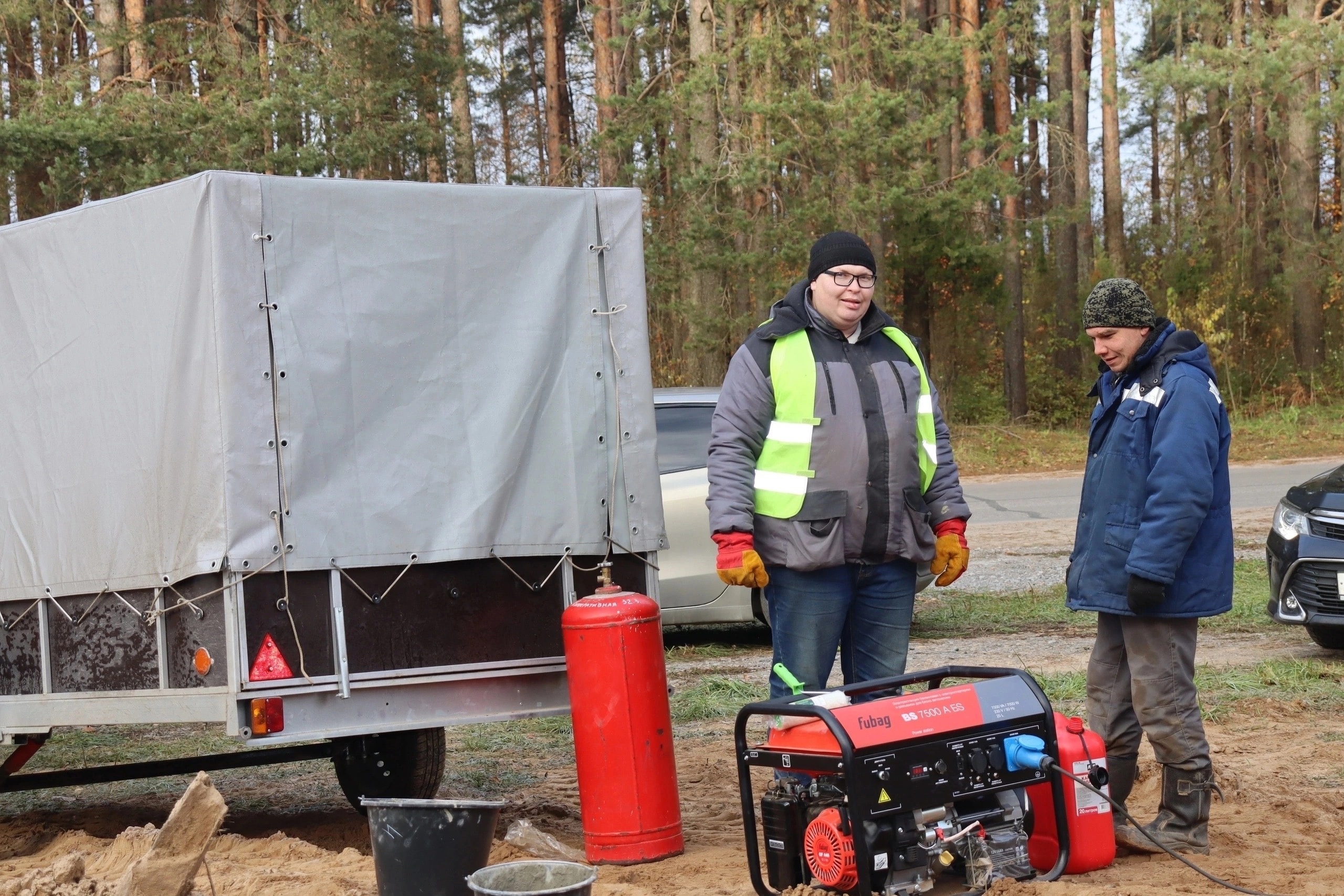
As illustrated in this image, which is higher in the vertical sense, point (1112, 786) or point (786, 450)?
point (786, 450)

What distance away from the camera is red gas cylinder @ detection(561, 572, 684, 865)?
500 centimetres

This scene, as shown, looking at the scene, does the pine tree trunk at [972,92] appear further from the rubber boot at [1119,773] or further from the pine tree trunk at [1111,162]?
the rubber boot at [1119,773]

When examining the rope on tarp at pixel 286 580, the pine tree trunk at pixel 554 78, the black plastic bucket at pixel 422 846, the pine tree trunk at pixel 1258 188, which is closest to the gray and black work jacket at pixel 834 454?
the black plastic bucket at pixel 422 846

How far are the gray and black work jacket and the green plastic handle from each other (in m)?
0.37

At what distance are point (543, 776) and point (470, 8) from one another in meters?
29.8

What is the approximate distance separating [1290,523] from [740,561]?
17.3 feet

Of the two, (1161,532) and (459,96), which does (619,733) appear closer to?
(1161,532)

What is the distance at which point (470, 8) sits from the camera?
111ft

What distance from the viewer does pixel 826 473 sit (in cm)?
498

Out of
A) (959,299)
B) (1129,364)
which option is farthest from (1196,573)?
(959,299)

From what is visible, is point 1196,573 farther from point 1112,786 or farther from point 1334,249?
point 1334,249

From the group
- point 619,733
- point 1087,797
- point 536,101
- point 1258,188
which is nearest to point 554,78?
point 536,101

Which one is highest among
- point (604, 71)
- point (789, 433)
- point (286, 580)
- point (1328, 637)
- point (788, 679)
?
point (604, 71)

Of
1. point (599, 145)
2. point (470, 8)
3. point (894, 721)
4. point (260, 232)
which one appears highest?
point (470, 8)
